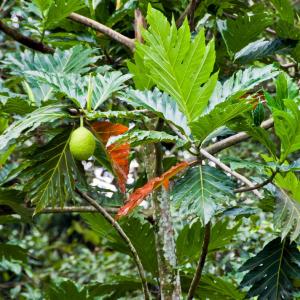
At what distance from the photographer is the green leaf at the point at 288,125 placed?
800mm

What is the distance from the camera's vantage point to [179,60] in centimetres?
81

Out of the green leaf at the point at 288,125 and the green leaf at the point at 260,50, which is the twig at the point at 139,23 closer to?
the green leaf at the point at 260,50

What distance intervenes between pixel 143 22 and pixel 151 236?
1.71 feet

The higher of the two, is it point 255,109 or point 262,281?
point 255,109

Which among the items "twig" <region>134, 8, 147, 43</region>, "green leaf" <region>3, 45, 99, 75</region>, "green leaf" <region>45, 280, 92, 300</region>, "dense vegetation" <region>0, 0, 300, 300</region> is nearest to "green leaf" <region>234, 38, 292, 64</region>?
"dense vegetation" <region>0, 0, 300, 300</region>

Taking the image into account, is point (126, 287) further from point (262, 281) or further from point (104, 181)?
point (104, 181)

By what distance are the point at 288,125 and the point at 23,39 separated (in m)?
0.74

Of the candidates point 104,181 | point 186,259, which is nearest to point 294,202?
point 186,259

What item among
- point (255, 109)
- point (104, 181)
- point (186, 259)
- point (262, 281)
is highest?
point (104, 181)

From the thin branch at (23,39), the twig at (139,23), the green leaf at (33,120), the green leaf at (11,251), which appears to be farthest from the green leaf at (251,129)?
the green leaf at (11,251)

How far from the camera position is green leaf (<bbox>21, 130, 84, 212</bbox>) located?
1.10m

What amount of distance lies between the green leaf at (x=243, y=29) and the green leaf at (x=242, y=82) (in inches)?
18.2

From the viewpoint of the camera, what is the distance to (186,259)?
59.0 inches

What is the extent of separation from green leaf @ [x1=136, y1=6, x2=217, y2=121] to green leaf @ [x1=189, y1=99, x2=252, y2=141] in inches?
1.6
